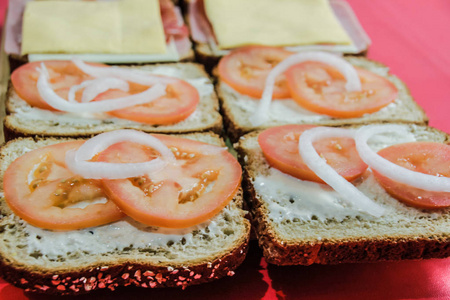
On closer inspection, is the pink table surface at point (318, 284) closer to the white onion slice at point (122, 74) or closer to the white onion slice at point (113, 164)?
the white onion slice at point (113, 164)

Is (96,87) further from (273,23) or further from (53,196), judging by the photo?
(273,23)

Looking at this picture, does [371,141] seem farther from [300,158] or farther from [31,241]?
[31,241]

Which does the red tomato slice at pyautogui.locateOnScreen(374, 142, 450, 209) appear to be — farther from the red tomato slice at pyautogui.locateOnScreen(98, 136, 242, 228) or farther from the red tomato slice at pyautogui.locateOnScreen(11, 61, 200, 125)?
the red tomato slice at pyautogui.locateOnScreen(11, 61, 200, 125)

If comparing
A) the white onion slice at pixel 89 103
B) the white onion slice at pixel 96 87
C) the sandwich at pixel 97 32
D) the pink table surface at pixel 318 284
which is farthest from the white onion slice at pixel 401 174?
the sandwich at pixel 97 32

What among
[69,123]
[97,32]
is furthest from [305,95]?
[97,32]

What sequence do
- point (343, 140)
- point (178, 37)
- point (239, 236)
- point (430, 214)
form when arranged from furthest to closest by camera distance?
1. point (178, 37)
2. point (343, 140)
3. point (430, 214)
4. point (239, 236)

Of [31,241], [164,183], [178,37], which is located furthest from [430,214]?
[178,37]
